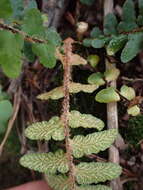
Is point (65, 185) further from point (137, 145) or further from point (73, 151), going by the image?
point (137, 145)

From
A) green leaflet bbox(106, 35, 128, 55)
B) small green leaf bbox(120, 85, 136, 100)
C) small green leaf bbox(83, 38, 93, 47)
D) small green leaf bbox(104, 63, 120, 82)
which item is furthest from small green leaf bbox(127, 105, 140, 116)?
small green leaf bbox(83, 38, 93, 47)

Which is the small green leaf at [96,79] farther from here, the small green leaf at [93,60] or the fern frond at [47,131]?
the fern frond at [47,131]

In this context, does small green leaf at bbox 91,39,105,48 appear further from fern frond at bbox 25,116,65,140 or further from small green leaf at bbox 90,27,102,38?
fern frond at bbox 25,116,65,140

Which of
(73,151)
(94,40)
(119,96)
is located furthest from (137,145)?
(94,40)

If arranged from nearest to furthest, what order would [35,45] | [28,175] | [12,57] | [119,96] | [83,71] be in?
1. [12,57]
2. [35,45]
3. [119,96]
4. [83,71]
5. [28,175]

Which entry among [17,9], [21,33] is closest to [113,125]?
[21,33]

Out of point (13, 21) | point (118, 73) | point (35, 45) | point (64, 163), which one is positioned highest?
point (13, 21)

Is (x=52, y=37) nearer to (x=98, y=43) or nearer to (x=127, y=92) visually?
(x=98, y=43)
